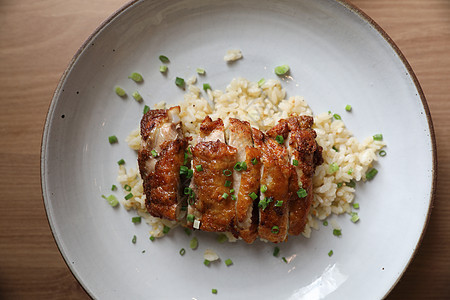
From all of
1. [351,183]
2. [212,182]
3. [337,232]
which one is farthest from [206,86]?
[337,232]

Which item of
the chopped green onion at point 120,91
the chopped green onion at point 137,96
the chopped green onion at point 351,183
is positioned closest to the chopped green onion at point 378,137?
the chopped green onion at point 351,183

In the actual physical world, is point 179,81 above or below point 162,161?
above

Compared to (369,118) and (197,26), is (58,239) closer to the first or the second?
(197,26)

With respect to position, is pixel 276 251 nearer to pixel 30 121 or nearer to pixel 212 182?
pixel 212 182

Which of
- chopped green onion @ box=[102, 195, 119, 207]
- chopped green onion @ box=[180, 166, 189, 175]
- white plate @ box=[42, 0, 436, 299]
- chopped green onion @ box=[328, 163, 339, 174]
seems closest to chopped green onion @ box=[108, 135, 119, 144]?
white plate @ box=[42, 0, 436, 299]

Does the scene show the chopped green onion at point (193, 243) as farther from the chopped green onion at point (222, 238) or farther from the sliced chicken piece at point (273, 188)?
the sliced chicken piece at point (273, 188)

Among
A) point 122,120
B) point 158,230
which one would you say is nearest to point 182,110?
point 122,120
